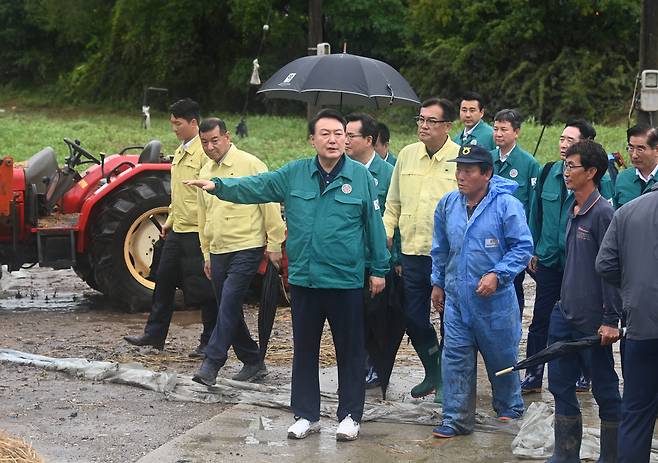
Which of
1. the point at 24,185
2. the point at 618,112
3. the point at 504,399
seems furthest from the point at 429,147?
the point at 618,112

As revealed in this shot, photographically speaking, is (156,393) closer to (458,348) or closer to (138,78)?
(458,348)

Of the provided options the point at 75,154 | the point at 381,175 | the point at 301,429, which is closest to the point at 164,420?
the point at 301,429

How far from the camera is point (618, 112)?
102 feet

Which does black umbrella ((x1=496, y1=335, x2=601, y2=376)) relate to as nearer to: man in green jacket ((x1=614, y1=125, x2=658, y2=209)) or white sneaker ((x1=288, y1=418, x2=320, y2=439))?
white sneaker ((x1=288, y1=418, x2=320, y2=439))

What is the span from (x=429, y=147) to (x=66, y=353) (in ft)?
11.3

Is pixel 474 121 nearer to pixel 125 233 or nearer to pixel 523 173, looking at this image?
pixel 523 173

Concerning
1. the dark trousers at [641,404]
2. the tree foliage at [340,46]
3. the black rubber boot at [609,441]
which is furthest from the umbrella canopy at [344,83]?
the tree foliage at [340,46]

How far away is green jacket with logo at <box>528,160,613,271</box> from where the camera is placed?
25.1 feet

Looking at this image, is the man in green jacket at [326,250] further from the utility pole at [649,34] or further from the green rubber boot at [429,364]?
the utility pole at [649,34]

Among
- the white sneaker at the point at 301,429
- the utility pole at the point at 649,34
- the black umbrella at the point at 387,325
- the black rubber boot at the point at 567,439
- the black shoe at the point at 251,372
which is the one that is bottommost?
the black shoe at the point at 251,372

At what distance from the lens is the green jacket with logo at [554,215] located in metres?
7.65

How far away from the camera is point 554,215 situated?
7707 millimetres

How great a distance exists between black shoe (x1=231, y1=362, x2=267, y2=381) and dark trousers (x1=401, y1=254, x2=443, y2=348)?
Result: 3.97 ft

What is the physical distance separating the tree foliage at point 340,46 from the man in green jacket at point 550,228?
78.9 feet
